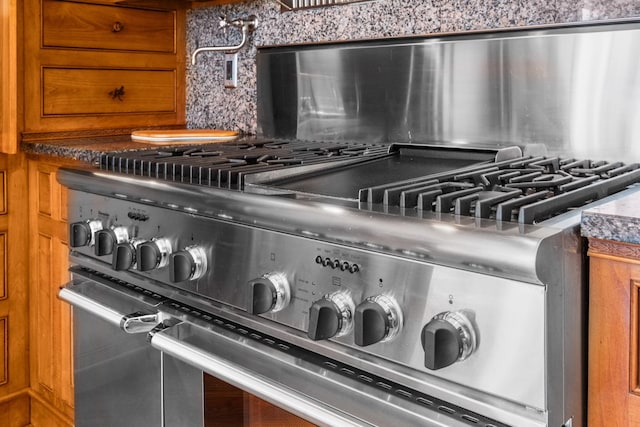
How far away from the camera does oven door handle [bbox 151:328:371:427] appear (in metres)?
0.91

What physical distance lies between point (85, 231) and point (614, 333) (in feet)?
3.38

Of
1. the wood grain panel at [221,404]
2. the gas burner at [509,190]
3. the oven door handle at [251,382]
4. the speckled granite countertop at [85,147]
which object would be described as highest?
the speckled granite countertop at [85,147]

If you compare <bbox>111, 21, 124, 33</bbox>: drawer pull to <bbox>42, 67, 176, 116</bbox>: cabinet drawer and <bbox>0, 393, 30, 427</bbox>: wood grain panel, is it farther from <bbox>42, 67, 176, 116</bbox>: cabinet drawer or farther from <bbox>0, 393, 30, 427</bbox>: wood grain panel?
<bbox>0, 393, 30, 427</bbox>: wood grain panel

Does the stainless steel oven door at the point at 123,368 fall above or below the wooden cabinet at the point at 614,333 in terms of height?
below

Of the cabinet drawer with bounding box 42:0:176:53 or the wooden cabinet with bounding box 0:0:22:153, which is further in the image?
the cabinet drawer with bounding box 42:0:176:53

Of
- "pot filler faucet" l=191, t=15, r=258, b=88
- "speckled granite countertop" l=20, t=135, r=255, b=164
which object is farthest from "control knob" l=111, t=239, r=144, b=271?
"pot filler faucet" l=191, t=15, r=258, b=88

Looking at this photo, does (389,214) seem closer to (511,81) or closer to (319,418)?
(319,418)

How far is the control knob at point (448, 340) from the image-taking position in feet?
2.50

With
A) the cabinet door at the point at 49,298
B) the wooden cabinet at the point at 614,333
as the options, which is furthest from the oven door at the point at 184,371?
the cabinet door at the point at 49,298

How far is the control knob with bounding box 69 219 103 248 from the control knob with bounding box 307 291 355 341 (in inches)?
26.6

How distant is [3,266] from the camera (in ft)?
6.41

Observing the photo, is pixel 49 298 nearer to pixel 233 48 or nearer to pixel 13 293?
pixel 13 293

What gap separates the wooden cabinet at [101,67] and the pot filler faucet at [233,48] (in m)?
0.23

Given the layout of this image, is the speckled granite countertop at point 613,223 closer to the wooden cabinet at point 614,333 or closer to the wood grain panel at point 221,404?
the wooden cabinet at point 614,333
